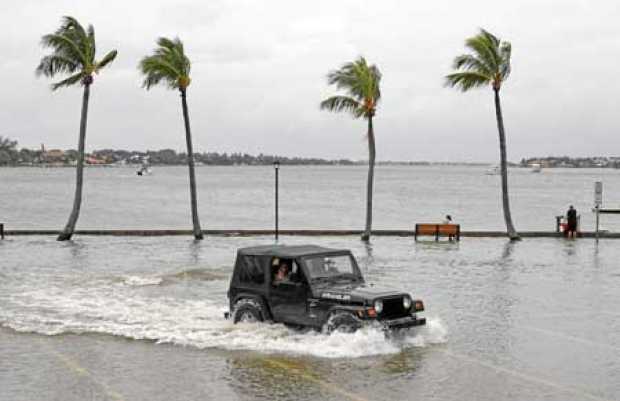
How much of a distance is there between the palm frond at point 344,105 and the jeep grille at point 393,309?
72.9 ft

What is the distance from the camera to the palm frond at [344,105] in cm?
3509

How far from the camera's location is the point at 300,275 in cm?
1413

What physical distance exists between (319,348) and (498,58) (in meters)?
24.6

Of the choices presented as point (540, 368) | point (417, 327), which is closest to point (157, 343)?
point (417, 327)

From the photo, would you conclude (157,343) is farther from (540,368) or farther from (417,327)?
(540,368)

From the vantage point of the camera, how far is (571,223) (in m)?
36.1

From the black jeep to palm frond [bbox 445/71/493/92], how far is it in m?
21.3

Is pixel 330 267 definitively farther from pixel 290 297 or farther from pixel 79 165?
pixel 79 165

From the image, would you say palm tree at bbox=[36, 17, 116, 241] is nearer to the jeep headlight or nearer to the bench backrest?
the bench backrest

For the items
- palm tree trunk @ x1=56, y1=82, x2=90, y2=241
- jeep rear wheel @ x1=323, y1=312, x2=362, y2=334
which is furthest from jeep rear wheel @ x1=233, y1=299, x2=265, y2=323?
palm tree trunk @ x1=56, y1=82, x2=90, y2=241

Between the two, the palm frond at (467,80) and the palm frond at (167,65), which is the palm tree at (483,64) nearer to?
the palm frond at (467,80)

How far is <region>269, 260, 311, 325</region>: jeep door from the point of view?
13969 millimetres

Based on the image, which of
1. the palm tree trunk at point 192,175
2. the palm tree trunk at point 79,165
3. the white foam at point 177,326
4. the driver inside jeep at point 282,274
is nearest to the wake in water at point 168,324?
the white foam at point 177,326

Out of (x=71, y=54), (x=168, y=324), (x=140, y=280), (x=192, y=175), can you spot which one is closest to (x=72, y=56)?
(x=71, y=54)
